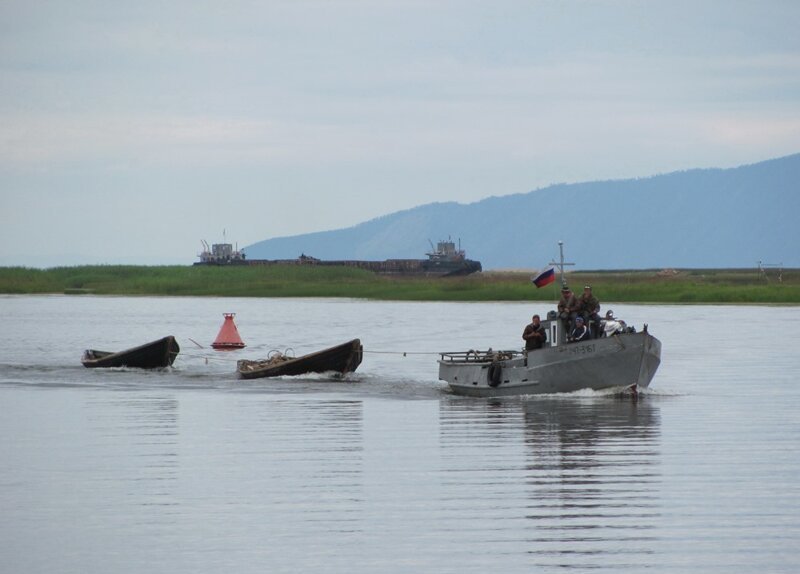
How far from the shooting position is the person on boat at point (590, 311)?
38156mm

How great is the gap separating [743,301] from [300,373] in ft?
246

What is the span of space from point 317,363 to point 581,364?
1196cm

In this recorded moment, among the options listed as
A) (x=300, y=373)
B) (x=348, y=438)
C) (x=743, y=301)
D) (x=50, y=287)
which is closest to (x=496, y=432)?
(x=348, y=438)

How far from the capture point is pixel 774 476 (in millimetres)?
24203

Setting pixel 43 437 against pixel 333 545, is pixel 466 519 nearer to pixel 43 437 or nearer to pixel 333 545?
pixel 333 545

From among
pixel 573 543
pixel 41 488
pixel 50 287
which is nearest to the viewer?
pixel 573 543

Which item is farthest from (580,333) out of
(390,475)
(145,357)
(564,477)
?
(145,357)

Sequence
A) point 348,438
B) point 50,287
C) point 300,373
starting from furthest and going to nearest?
1. point 50,287
2. point 300,373
3. point 348,438

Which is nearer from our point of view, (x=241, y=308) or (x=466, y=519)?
(x=466, y=519)

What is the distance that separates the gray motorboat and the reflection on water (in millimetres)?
1110

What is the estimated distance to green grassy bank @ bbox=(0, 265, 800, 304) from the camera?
120 m

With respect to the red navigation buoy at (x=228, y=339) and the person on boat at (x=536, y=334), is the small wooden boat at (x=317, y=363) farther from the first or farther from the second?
the red navigation buoy at (x=228, y=339)

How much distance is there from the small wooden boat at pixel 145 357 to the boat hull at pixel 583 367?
1616cm

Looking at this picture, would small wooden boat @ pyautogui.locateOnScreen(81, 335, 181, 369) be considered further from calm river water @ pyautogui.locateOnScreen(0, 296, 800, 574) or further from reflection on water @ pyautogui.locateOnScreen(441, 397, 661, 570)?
reflection on water @ pyautogui.locateOnScreen(441, 397, 661, 570)
